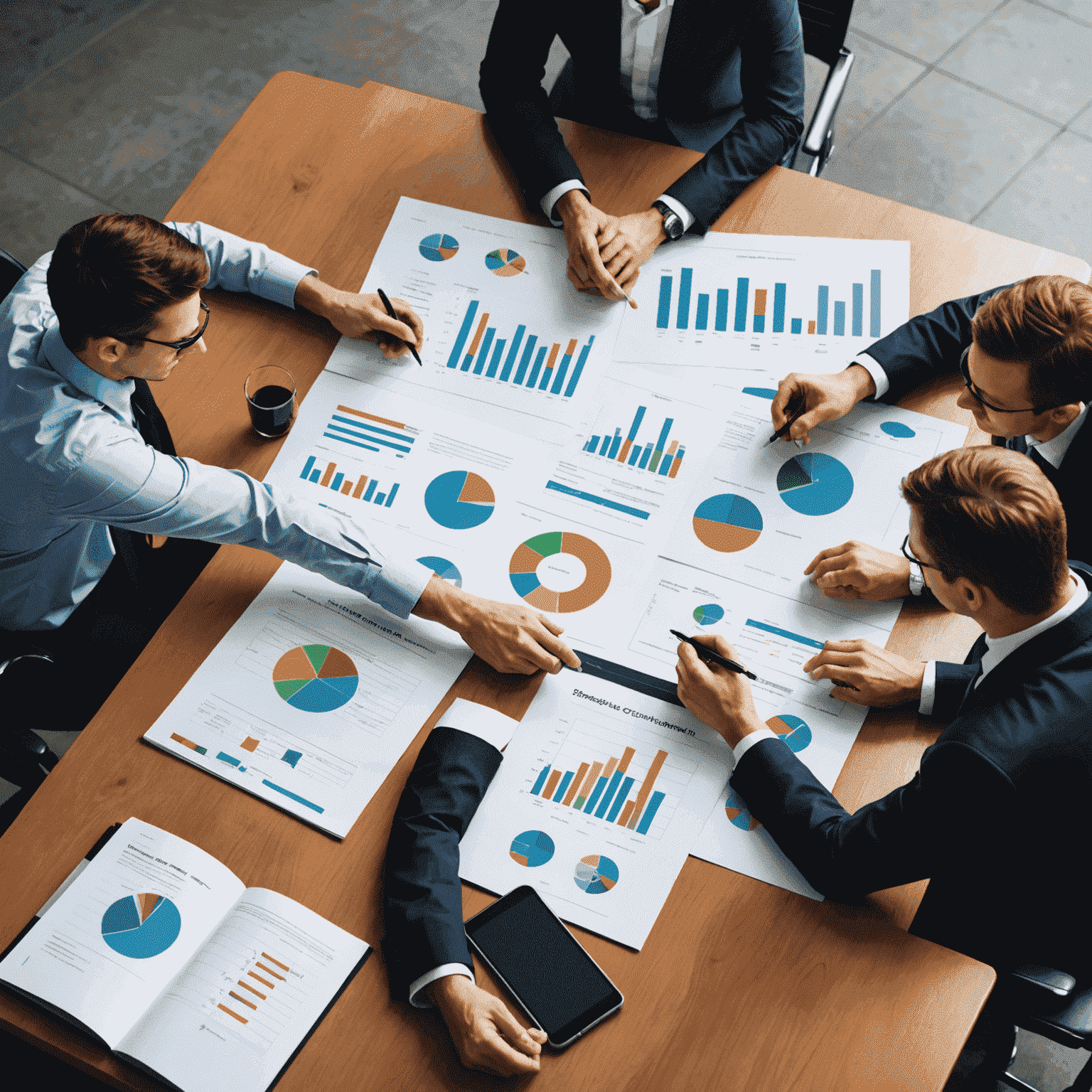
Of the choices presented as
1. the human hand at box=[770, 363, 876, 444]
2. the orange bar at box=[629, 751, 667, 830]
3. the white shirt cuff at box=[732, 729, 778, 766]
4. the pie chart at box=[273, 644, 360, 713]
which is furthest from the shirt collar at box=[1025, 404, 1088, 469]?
the pie chart at box=[273, 644, 360, 713]

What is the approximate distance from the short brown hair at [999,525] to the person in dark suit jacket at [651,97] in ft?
2.76

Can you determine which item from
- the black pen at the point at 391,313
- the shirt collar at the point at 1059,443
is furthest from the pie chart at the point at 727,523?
the black pen at the point at 391,313

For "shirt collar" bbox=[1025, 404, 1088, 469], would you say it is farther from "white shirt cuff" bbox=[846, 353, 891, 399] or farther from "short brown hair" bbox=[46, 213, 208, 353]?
"short brown hair" bbox=[46, 213, 208, 353]

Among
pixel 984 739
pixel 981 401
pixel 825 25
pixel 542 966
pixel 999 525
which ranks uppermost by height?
pixel 825 25

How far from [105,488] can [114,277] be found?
0.32m

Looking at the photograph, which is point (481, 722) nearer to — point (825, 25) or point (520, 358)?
point (520, 358)

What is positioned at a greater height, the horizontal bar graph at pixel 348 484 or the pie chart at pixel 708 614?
the horizontal bar graph at pixel 348 484

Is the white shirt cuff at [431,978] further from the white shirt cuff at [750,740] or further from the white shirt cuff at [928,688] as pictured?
the white shirt cuff at [928,688]

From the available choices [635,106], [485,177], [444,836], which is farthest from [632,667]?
[635,106]

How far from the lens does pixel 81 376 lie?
158 centimetres

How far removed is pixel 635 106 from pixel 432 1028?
6.77ft

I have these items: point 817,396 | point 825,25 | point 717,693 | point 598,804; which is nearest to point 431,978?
point 598,804

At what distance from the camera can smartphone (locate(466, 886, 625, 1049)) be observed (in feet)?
4.33

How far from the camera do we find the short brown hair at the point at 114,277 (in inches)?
58.8
